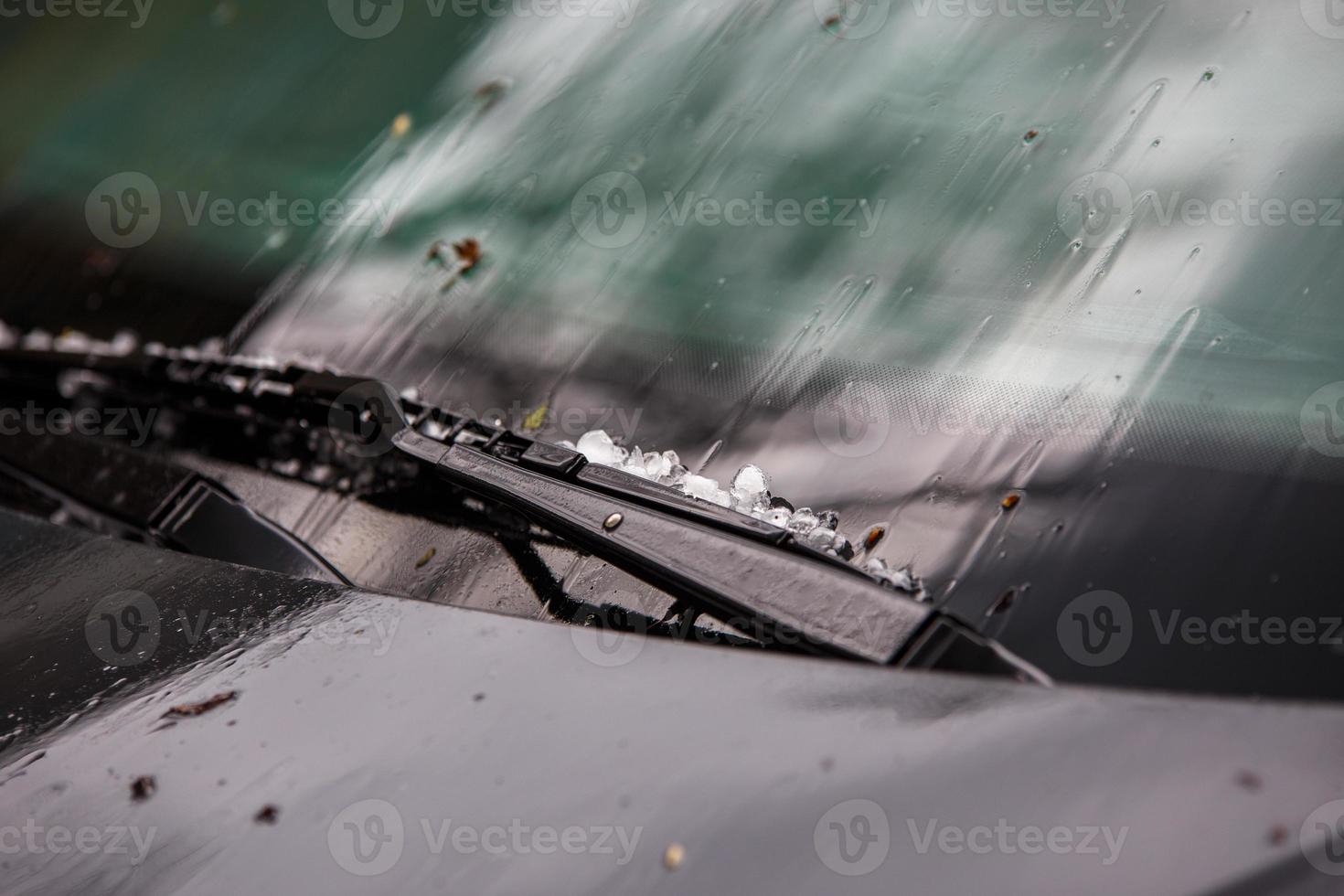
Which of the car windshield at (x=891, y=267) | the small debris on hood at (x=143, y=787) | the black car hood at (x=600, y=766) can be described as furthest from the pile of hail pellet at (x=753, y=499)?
the small debris on hood at (x=143, y=787)

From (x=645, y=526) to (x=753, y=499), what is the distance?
138 millimetres

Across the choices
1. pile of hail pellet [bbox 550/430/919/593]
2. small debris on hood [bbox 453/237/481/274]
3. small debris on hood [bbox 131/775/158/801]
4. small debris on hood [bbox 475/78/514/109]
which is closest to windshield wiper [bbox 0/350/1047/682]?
pile of hail pellet [bbox 550/430/919/593]

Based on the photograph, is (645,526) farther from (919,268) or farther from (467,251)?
(467,251)

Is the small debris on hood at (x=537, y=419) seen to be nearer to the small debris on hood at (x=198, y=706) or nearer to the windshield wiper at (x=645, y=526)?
the windshield wiper at (x=645, y=526)

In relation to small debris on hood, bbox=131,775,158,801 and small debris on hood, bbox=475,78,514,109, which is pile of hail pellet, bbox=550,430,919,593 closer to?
small debris on hood, bbox=131,775,158,801

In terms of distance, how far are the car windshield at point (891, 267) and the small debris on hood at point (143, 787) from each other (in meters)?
0.57

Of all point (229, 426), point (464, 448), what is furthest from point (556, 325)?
point (229, 426)

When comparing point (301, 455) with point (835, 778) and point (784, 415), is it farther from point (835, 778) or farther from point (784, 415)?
point (835, 778)

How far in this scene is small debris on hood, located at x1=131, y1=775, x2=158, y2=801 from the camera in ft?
2.82

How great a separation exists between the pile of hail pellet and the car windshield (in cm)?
2

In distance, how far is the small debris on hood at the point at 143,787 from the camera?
86 cm

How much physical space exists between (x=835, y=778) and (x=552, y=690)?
0.26m

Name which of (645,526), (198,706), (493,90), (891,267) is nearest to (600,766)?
(645,526)

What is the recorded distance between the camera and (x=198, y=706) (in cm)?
93
